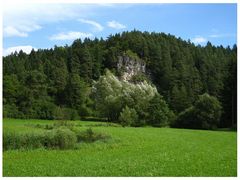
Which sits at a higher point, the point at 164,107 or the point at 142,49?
the point at 142,49

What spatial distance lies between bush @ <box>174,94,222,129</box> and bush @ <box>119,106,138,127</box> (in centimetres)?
90

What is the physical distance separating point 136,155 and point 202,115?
1784 mm

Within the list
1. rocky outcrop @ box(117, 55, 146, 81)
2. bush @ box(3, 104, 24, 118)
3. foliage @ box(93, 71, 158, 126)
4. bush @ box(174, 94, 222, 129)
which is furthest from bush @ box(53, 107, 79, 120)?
bush @ box(174, 94, 222, 129)

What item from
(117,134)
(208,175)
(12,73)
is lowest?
(208,175)

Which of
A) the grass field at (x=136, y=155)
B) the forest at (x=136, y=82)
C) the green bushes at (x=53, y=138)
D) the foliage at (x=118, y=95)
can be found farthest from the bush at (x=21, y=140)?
the foliage at (x=118, y=95)

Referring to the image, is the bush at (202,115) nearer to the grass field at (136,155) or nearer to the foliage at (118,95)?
the grass field at (136,155)

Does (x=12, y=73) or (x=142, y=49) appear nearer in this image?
(x=12, y=73)

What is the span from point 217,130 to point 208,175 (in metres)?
1.37

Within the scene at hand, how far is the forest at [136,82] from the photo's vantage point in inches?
455

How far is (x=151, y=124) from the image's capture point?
39.2 feet

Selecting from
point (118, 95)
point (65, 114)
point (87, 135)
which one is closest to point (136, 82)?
point (118, 95)

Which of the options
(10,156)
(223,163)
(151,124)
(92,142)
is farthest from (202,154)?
(10,156)

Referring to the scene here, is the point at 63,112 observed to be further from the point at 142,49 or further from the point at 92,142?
the point at 142,49

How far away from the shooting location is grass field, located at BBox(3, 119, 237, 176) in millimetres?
10781
